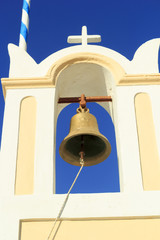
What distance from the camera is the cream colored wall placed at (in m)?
3.29

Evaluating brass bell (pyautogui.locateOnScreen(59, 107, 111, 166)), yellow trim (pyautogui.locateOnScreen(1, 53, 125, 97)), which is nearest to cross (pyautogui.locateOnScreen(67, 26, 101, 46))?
yellow trim (pyautogui.locateOnScreen(1, 53, 125, 97))

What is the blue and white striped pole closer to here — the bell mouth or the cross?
the cross

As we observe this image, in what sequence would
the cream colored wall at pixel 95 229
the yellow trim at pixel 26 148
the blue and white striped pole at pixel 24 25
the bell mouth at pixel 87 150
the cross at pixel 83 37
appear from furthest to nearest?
1. the blue and white striped pole at pixel 24 25
2. the cross at pixel 83 37
3. the bell mouth at pixel 87 150
4. the yellow trim at pixel 26 148
5. the cream colored wall at pixel 95 229

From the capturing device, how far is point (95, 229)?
334 cm

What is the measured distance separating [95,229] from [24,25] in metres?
3.13

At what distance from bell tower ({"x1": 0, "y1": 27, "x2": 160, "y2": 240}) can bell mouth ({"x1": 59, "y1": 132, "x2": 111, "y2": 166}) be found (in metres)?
0.32

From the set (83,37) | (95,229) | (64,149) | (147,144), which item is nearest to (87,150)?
(64,149)

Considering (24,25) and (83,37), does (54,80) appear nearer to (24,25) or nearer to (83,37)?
(83,37)

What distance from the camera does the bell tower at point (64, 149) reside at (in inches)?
132

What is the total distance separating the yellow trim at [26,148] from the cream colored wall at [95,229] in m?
0.37

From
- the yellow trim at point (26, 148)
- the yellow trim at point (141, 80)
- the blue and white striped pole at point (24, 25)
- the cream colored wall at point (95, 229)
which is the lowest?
the cream colored wall at point (95, 229)

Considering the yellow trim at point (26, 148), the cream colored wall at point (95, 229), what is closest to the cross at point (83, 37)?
the yellow trim at point (26, 148)

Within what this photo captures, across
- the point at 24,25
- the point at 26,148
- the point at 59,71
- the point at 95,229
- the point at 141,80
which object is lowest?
the point at 95,229

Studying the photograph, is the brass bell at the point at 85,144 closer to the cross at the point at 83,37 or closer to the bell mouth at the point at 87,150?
the bell mouth at the point at 87,150
